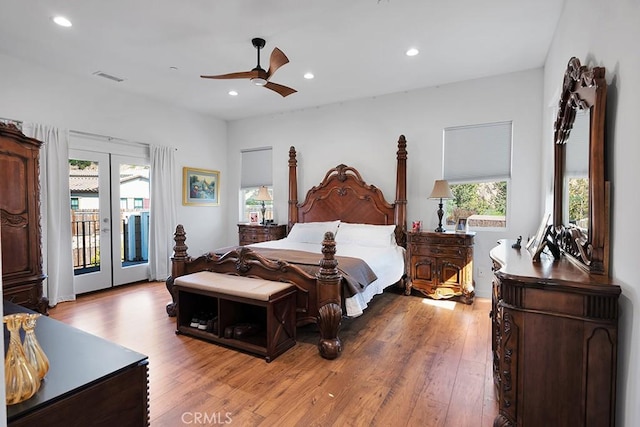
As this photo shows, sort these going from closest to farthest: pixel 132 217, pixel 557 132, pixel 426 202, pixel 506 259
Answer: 1. pixel 506 259
2. pixel 557 132
3. pixel 426 202
4. pixel 132 217

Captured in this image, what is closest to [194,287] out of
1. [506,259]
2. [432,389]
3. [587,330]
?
[432,389]

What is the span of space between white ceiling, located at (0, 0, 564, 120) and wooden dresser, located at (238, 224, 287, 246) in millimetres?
2320

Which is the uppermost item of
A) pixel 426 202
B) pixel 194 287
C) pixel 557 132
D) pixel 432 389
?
pixel 557 132

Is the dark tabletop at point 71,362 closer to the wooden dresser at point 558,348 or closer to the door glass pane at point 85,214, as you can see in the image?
the wooden dresser at point 558,348

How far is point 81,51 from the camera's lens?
146 inches

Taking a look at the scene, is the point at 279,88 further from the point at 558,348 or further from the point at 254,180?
the point at 558,348

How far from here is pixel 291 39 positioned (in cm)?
343

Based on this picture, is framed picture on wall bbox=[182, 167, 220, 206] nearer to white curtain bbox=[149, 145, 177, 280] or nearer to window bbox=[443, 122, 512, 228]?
white curtain bbox=[149, 145, 177, 280]

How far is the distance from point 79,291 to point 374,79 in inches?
196

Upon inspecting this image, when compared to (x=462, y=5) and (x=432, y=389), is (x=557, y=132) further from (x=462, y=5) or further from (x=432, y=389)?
(x=432, y=389)

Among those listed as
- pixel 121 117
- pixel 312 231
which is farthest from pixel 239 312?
pixel 121 117

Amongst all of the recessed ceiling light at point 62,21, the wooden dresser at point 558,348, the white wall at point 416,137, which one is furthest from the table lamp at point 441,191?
the recessed ceiling light at point 62,21

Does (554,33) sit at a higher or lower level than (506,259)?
higher

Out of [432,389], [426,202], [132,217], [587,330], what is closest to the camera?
[587,330]
